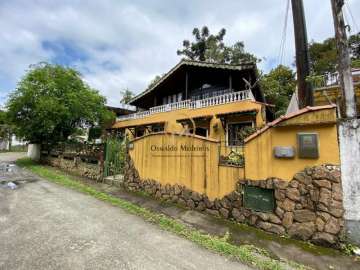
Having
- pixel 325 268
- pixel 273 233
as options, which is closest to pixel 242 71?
pixel 273 233

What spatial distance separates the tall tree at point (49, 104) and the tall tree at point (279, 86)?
15.4m

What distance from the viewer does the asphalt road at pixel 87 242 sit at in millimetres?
2840

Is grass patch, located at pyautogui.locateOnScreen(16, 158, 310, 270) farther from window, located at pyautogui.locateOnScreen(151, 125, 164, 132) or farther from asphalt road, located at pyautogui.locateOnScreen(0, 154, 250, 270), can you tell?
window, located at pyautogui.locateOnScreen(151, 125, 164, 132)

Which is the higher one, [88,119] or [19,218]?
[88,119]

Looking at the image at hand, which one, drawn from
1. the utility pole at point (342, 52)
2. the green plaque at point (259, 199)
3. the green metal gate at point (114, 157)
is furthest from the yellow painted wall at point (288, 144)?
the green metal gate at point (114, 157)

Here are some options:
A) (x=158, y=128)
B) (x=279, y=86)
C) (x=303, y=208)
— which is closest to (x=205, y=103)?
(x=158, y=128)

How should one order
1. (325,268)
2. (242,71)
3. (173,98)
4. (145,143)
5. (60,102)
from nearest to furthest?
(325,268), (145,143), (242,71), (60,102), (173,98)

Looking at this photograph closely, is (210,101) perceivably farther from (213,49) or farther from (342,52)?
(213,49)

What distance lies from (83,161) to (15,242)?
6.73 m

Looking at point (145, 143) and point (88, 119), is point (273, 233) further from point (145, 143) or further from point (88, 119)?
point (88, 119)

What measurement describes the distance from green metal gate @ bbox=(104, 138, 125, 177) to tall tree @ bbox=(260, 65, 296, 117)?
15.5 meters

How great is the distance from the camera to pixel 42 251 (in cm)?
306

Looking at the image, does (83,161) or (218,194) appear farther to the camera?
(83,161)

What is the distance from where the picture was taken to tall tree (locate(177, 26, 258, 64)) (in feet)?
82.3
